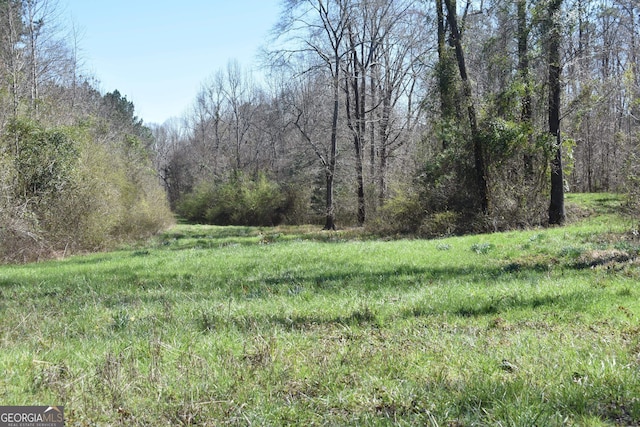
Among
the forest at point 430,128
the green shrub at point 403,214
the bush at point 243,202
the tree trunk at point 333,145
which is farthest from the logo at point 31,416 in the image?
the bush at point 243,202

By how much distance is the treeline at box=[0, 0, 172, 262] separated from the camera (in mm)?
15664

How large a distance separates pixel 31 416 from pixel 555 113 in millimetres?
17865

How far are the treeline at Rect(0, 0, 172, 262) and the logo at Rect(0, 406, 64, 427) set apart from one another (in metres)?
14.2

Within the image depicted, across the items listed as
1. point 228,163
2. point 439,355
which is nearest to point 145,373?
point 439,355

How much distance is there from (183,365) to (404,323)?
2.57m

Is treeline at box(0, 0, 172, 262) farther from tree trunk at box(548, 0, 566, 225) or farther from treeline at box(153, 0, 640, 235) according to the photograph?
tree trunk at box(548, 0, 566, 225)

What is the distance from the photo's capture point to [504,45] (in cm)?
1733

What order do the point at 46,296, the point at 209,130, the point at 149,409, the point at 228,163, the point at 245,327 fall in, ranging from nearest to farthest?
the point at 149,409 → the point at 245,327 → the point at 46,296 → the point at 228,163 → the point at 209,130

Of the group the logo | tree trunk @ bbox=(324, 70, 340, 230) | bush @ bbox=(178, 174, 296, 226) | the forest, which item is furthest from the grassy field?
bush @ bbox=(178, 174, 296, 226)

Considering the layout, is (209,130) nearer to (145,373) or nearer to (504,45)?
(504,45)

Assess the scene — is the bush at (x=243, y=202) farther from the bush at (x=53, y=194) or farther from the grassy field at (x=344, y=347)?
the grassy field at (x=344, y=347)

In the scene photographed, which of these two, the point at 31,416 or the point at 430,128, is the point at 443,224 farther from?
the point at 31,416

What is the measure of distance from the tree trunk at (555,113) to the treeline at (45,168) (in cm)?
1951

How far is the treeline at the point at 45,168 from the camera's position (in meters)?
15.7
